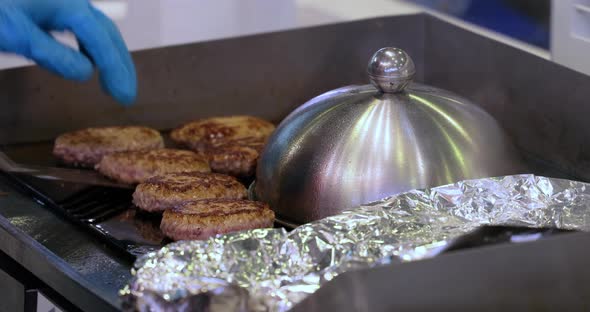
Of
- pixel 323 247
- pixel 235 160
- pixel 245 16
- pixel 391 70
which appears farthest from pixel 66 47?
pixel 245 16

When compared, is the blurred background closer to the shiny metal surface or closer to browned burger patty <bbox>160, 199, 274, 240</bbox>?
the shiny metal surface

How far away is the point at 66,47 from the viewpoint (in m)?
1.92

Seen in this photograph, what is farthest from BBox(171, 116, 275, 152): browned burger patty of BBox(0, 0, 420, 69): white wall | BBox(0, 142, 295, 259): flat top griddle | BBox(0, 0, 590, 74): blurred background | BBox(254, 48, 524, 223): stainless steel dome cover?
BBox(0, 0, 420, 69): white wall

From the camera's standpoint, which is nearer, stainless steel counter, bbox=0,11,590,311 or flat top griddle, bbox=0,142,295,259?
flat top griddle, bbox=0,142,295,259

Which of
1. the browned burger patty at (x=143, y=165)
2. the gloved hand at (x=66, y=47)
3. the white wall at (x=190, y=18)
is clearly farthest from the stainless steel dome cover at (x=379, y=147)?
the white wall at (x=190, y=18)

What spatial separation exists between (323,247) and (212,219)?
0.39 meters

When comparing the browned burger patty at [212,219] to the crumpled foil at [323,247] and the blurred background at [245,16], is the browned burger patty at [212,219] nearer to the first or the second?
the crumpled foil at [323,247]

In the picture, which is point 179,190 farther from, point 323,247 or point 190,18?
point 190,18

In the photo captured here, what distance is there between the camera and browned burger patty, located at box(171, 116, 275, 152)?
2234 millimetres

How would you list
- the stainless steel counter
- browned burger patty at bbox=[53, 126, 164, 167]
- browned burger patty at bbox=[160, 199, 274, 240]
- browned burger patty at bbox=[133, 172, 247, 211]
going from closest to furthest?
1. browned burger patty at bbox=[160, 199, 274, 240]
2. browned burger patty at bbox=[133, 172, 247, 211]
3. the stainless steel counter
4. browned burger patty at bbox=[53, 126, 164, 167]

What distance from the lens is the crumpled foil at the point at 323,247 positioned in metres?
1.22

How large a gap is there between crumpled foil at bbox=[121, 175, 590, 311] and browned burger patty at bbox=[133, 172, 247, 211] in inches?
17.1

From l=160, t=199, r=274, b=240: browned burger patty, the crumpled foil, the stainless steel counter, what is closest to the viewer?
the crumpled foil

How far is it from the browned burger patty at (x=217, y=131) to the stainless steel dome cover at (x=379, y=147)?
1.41ft
